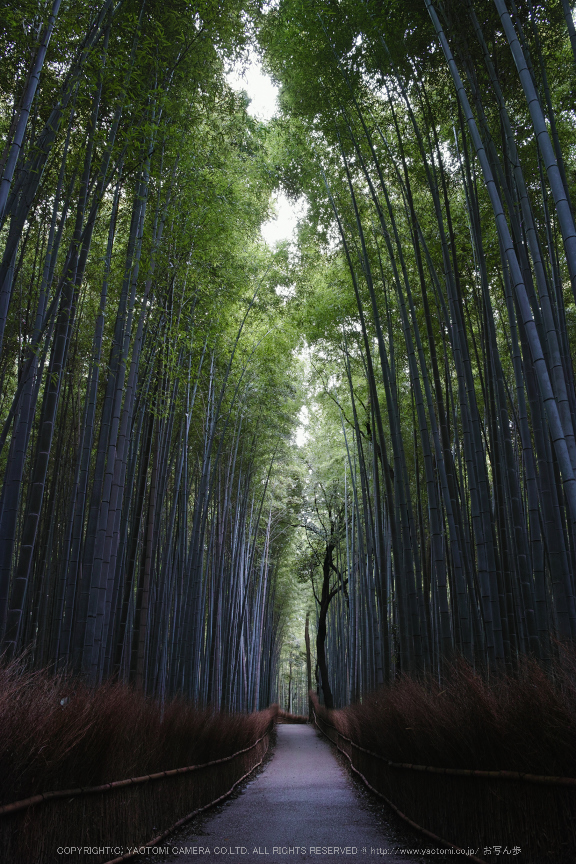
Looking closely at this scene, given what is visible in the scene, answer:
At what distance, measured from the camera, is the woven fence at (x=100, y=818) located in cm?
155

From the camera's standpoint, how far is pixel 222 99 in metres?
4.86

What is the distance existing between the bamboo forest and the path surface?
0.79ft

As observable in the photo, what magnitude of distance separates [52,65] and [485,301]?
296 centimetres

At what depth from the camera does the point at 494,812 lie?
1.83 metres

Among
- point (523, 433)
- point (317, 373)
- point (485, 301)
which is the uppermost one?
point (317, 373)

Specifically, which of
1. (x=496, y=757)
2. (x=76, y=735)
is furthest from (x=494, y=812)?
(x=76, y=735)

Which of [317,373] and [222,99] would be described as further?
[317,373]

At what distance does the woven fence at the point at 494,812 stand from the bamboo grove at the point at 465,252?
57cm

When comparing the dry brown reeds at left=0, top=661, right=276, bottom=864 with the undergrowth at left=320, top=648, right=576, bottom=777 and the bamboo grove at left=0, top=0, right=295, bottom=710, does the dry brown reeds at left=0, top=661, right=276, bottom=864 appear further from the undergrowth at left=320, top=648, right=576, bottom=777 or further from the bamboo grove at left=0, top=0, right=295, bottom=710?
the undergrowth at left=320, top=648, right=576, bottom=777

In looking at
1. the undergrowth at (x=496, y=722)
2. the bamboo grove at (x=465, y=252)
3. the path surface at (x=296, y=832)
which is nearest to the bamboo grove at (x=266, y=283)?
Result: the bamboo grove at (x=465, y=252)

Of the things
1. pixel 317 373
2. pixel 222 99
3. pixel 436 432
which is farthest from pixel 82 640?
pixel 317 373

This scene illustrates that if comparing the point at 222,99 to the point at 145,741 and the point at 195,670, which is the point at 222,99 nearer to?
the point at 145,741

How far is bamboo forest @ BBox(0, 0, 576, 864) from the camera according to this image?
2365mm

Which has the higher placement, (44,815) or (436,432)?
(436,432)
